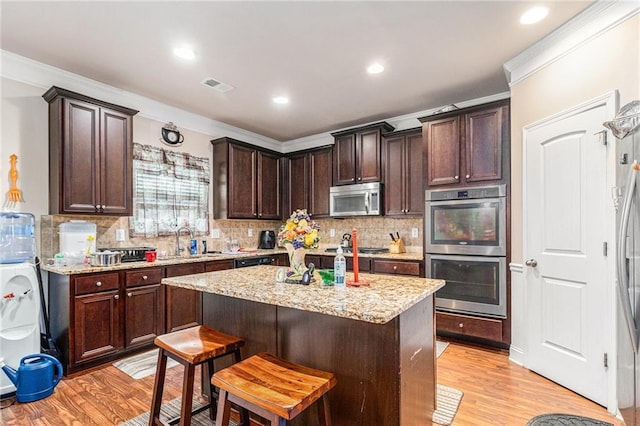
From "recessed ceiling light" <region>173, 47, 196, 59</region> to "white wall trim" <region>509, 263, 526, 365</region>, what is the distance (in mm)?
3491

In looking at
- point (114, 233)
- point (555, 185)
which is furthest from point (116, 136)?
point (555, 185)

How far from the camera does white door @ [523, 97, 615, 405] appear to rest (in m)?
2.21

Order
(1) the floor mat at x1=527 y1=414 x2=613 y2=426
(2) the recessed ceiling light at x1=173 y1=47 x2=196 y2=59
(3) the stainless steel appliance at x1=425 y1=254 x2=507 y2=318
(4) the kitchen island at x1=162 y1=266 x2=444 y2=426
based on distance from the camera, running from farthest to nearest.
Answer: (3) the stainless steel appliance at x1=425 y1=254 x2=507 y2=318 < (2) the recessed ceiling light at x1=173 y1=47 x2=196 y2=59 < (1) the floor mat at x1=527 y1=414 x2=613 y2=426 < (4) the kitchen island at x1=162 y1=266 x2=444 y2=426

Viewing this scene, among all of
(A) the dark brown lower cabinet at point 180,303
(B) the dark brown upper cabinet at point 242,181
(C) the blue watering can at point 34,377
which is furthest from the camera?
(B) the dark brown upper cabinet at point 242,181

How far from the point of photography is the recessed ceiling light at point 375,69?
9.81ft

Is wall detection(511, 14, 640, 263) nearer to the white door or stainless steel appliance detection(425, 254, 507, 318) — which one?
the white door

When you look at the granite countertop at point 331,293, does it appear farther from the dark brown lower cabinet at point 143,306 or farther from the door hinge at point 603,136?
the door hinge at point 603,136

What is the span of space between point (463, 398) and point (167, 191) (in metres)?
3.82

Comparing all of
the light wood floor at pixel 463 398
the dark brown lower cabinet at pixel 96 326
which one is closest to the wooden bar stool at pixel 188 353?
the light wood floor at pixel 463 398

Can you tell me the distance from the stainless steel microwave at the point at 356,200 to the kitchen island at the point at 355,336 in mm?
2288

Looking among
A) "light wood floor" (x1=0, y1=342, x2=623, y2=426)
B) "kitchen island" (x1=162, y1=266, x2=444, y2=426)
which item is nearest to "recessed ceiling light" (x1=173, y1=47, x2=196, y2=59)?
"kitchen island" (x1=162, y1=266, x2=444, y2=426)

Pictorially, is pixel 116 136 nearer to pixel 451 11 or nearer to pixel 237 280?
pixel 237 280

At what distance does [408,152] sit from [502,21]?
74.6 inches

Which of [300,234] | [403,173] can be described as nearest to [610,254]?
[300,234]
